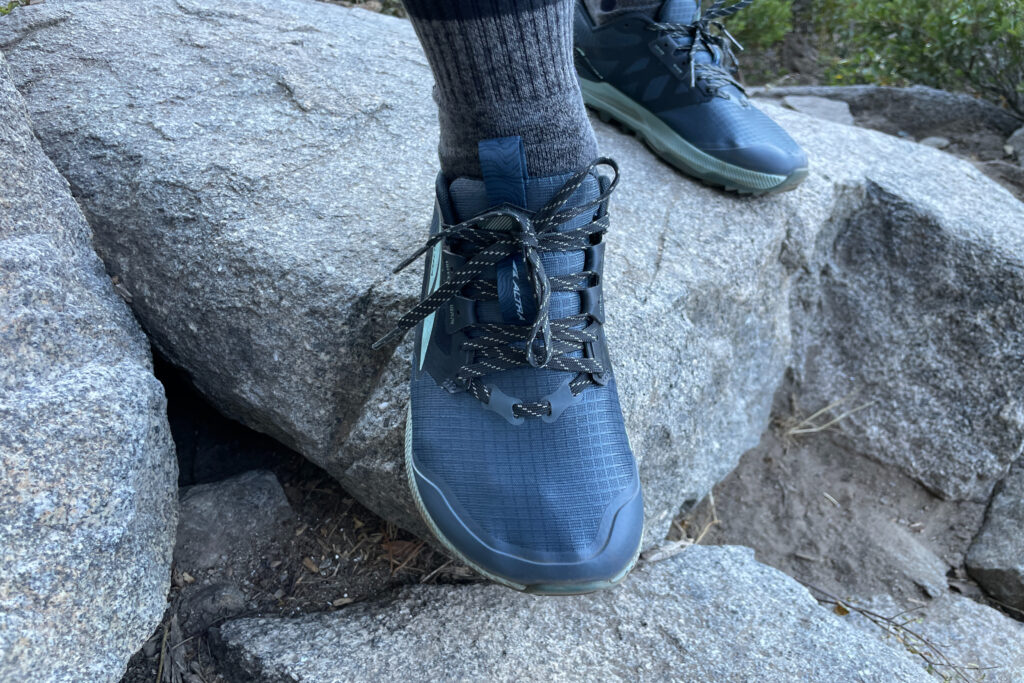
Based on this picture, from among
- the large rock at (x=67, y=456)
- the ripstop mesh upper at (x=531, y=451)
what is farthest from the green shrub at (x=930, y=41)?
the large rock at (x=67, y=456)

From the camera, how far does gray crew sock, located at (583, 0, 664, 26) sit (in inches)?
78.8

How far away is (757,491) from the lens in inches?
86.0

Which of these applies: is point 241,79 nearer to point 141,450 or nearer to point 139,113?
point 139,113

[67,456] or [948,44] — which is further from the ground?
[948,44]

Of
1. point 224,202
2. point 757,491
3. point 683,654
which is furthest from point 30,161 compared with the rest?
point 757,491

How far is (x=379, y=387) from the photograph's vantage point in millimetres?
1450

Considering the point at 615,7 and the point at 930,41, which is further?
the point at 930,41

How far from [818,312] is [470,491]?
1542 mm

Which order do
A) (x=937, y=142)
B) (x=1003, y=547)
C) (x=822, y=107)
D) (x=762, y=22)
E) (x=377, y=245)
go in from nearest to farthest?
(x=377, y=245) → (x=1003, y=547) → (x=937, y=142) → (x=822, y=107) → (x=762, y=22)

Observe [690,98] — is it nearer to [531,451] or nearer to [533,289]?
[533,289]

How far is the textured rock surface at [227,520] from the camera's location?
1.47 meters

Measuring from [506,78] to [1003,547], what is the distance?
1961mm

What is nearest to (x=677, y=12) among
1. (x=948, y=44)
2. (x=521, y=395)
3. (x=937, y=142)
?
(x=521, y=395)

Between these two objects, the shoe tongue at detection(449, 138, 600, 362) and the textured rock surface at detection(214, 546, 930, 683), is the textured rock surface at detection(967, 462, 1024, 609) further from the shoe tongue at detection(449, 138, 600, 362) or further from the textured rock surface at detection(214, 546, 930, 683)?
the shoe tongue at detection(449, 138, 600, 362)
